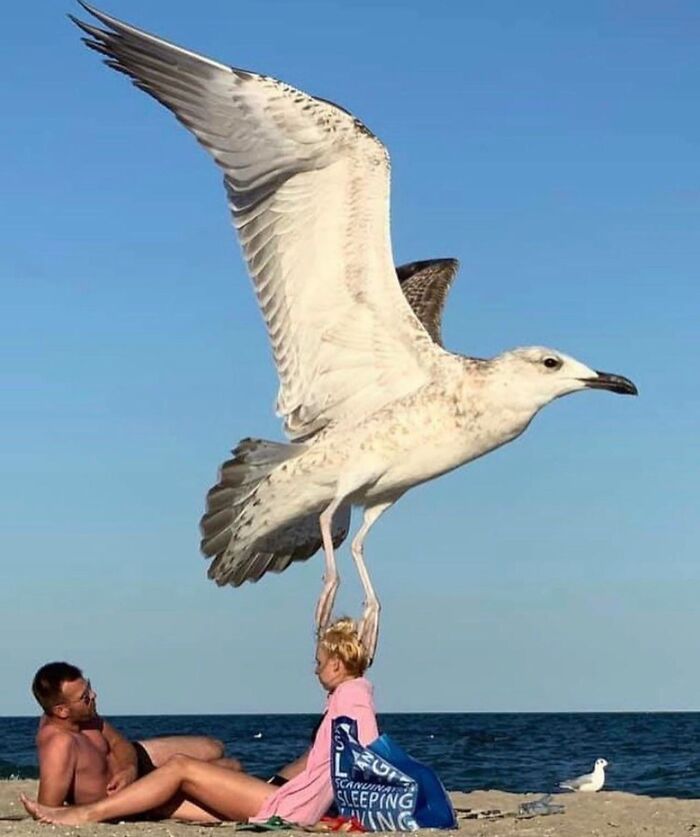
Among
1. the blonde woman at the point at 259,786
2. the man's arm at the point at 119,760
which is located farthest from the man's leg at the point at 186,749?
the blonde woman at the point at 259,786

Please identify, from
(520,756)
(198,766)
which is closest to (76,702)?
(198,766)

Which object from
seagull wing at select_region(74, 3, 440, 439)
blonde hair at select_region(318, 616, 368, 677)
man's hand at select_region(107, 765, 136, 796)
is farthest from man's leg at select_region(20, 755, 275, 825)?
seagull wing at select_region(74, 3, 440, 439)

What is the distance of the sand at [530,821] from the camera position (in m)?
6.55

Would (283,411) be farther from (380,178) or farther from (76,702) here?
(76,702)

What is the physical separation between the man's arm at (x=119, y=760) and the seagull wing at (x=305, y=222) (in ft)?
8.57

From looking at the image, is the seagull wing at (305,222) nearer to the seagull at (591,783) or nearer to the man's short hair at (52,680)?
the man's short hair at (52,680)

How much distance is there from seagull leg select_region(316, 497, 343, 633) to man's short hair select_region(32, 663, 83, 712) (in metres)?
1.86

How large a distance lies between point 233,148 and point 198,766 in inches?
133

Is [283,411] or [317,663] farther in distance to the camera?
[283,411]

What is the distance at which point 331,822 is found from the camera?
677 centimetres

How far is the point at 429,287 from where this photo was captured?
37.9ft

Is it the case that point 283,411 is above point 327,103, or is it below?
below

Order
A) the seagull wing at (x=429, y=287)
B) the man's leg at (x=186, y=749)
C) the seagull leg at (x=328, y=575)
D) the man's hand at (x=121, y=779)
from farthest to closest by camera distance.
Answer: the seagull wing at (x=429, y=287)
the seagull leg at (x=328, y=575)
the man's leg at (x=186, y=749)
the man's hand at (x=121, y=779)

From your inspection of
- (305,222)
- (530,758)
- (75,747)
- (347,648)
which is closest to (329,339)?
(305,222)
